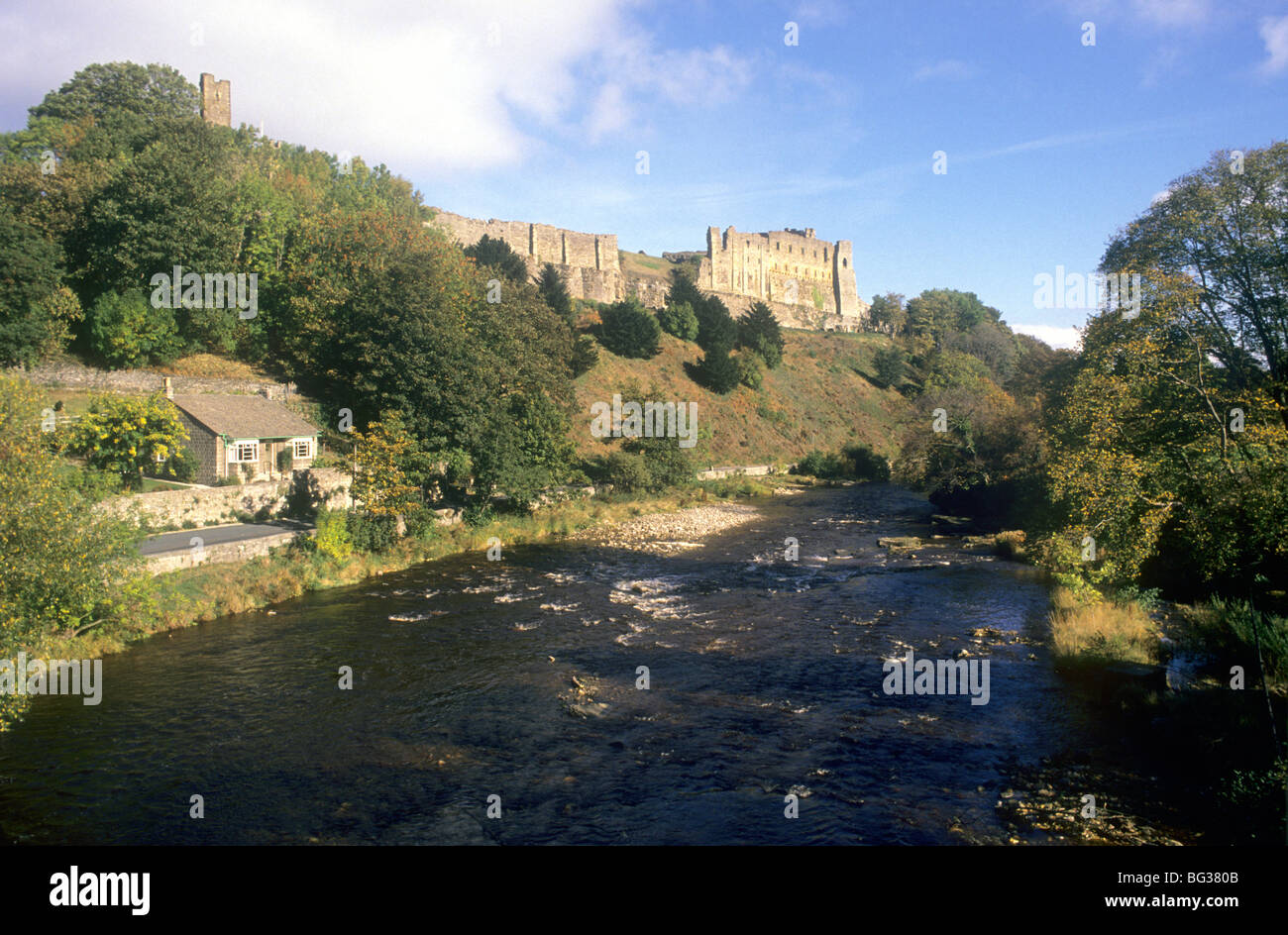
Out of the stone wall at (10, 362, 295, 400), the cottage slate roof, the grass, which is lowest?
the grass

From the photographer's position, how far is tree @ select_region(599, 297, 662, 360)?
58281 mm

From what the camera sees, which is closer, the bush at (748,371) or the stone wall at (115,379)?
the stone wall at (115,379)

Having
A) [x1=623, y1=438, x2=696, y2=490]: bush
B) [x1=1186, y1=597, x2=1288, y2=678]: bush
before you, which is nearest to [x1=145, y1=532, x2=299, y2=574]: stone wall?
[x1=623, y1=438, x2=696, y2=490]: bush

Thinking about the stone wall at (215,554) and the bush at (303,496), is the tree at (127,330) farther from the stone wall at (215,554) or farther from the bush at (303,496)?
the stone wall at (215,554)

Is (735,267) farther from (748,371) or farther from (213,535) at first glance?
(213,535)

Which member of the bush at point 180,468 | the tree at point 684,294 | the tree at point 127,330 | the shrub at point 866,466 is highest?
the tree at point 684,294

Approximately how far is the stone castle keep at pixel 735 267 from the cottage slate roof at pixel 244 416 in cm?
2707

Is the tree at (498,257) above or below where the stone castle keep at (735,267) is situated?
below

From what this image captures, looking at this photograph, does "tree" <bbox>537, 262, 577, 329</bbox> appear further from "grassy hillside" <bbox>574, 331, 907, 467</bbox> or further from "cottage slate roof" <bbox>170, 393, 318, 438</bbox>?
"cottage slate roof" <bbox>170, 393, 318, 438</bbox>

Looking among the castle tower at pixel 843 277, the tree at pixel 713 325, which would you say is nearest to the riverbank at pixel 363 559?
the tree at pixel 713 325

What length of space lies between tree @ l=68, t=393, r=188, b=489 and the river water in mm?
9306

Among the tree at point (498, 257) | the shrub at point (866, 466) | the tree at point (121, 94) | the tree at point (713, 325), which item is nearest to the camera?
the tree at point (121, 94)

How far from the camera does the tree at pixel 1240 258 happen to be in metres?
18.3
